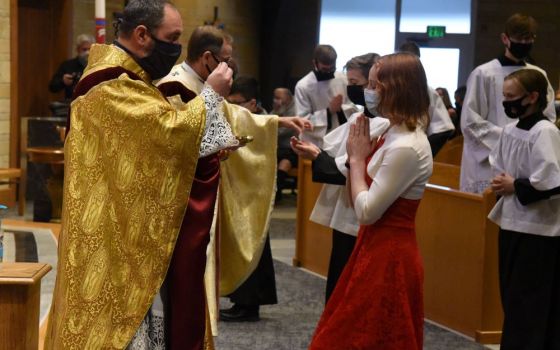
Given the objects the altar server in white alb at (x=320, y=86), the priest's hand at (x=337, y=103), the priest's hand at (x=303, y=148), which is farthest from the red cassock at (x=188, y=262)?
the altar server in white alb at (x=320, y=86)

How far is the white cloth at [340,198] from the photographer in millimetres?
5195

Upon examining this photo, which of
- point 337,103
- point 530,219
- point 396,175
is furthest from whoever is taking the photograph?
point 337,103

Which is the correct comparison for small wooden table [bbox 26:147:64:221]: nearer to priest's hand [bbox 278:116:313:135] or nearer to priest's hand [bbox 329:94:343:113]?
priest's hand [bbox 329:94:343:113]

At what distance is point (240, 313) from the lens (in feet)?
21.4

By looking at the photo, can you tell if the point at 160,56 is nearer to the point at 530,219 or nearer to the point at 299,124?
the point at 299,124

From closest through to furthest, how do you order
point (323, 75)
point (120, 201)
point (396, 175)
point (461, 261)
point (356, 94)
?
1. point (120, 201)
2. point (396, 175)
3. point (356, 94)
4. point (461, 261)
5. point (323, 75)

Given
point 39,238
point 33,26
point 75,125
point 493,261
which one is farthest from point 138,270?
point 33,26

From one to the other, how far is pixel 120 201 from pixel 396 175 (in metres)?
1.06

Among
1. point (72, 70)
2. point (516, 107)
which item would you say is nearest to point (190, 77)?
point (516, 107)

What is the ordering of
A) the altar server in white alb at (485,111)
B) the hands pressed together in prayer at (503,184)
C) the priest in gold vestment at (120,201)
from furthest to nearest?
the altar server in white alb at (485,111) → the hands pressed together in prayer at (503,184) → the priest in gold vestment at (120,201)

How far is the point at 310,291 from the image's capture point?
750cm

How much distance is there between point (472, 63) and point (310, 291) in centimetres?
899

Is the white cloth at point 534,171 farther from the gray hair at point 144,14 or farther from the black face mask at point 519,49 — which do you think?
the gray hair at point 144,14

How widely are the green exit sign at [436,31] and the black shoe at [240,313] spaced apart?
10.3 metres
